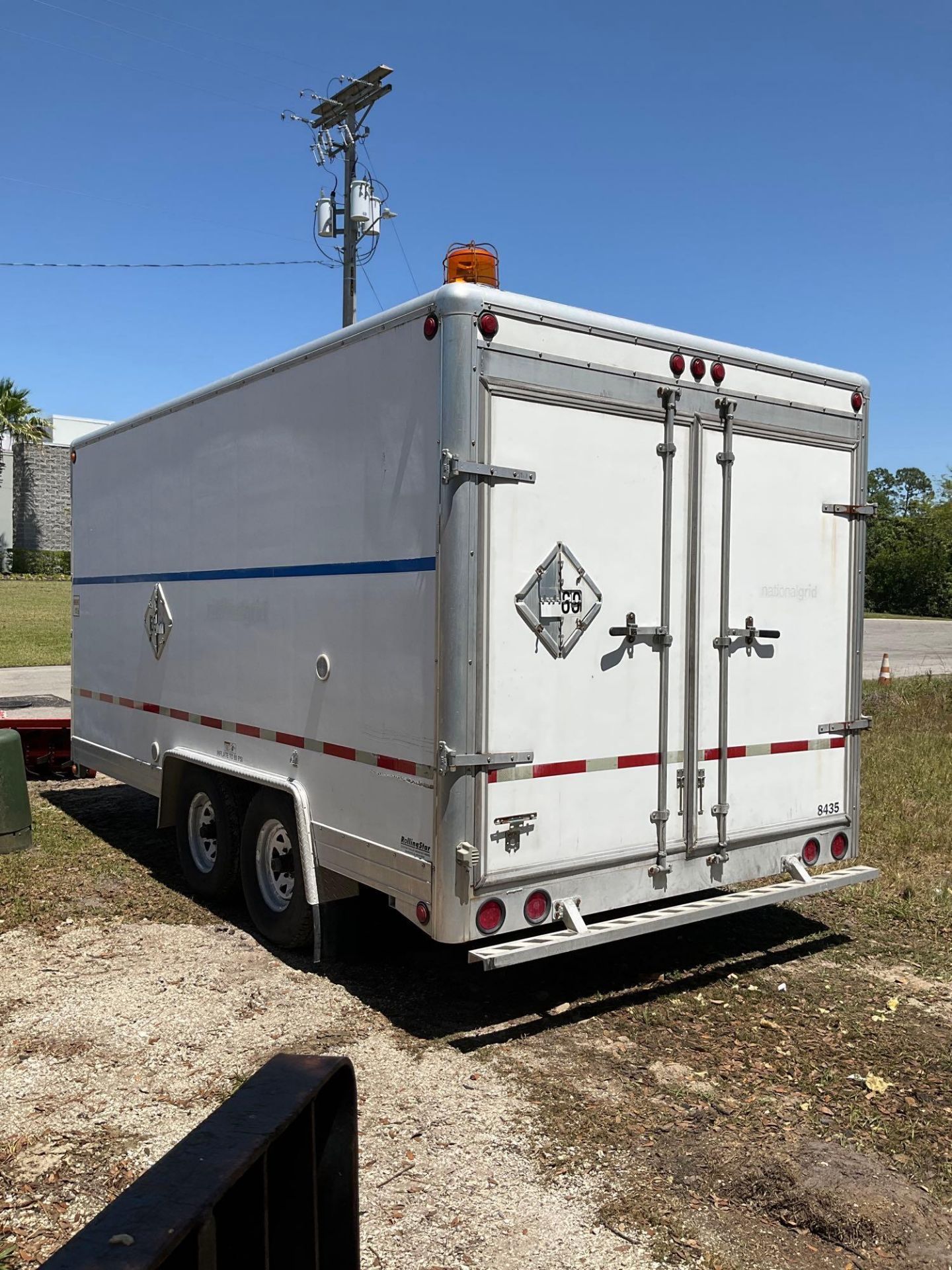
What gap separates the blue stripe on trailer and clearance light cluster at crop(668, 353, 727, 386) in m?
1.54

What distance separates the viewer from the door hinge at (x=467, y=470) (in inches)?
183

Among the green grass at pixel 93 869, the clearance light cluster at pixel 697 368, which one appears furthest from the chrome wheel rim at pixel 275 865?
the clearance light cluster at pixel 697 368

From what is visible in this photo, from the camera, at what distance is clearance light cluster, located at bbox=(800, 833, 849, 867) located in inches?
236

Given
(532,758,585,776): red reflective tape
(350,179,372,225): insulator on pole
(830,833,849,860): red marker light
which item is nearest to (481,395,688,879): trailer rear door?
(532,758,585,776): red reflective tape

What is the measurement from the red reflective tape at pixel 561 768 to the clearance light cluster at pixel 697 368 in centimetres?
186

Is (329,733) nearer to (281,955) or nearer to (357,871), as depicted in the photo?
(357,871)

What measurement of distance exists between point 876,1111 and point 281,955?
3.03m

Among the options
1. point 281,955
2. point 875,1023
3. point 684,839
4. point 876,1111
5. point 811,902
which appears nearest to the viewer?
point 876,1111

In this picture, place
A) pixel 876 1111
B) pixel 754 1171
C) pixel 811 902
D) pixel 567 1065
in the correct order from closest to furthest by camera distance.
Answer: pixel 754 1171 → pixel 876 1111 → pixel 567 1065 → pixel 811 902

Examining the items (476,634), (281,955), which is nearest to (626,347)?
(476,634)

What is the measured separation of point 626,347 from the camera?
5.13m

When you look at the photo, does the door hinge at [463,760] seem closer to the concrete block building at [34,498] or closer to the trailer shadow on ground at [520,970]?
the trailer shadow on ground at [520,970]

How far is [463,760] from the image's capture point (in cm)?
468

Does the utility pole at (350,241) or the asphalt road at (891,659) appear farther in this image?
the asphalt road at (891,659)
